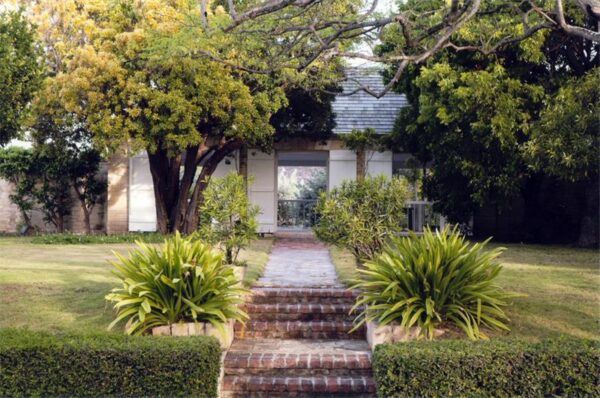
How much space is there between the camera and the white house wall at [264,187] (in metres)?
20.3

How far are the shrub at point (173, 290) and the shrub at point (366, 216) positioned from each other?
2480mm

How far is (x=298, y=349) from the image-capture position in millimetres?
8195

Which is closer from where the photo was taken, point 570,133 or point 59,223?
point 570,133

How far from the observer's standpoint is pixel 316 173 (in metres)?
31.6

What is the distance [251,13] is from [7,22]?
36.7 ft

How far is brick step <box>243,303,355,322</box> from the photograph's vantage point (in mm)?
9219

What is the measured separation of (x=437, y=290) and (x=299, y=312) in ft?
7.26

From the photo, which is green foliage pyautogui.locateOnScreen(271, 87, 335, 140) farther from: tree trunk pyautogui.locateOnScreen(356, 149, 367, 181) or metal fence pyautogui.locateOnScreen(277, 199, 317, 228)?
metal fence pyautogui.locateOnScreen(277, 199, 317, 228)

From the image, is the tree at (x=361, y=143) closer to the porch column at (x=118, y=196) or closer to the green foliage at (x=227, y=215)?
the porch column at (x=118, y=196)

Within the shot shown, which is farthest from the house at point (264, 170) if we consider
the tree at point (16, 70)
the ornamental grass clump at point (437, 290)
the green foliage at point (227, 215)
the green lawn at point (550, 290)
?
the ornamental grass clump at point (437, 290)

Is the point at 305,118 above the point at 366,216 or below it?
above

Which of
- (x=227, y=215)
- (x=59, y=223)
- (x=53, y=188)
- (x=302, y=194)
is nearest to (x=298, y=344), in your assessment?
(x=227, y=215)

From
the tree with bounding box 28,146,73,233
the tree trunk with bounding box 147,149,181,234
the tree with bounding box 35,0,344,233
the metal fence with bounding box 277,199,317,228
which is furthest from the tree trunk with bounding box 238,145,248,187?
the tree with bounding box 28,146,73,233

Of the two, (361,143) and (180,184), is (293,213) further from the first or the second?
(180,184)
